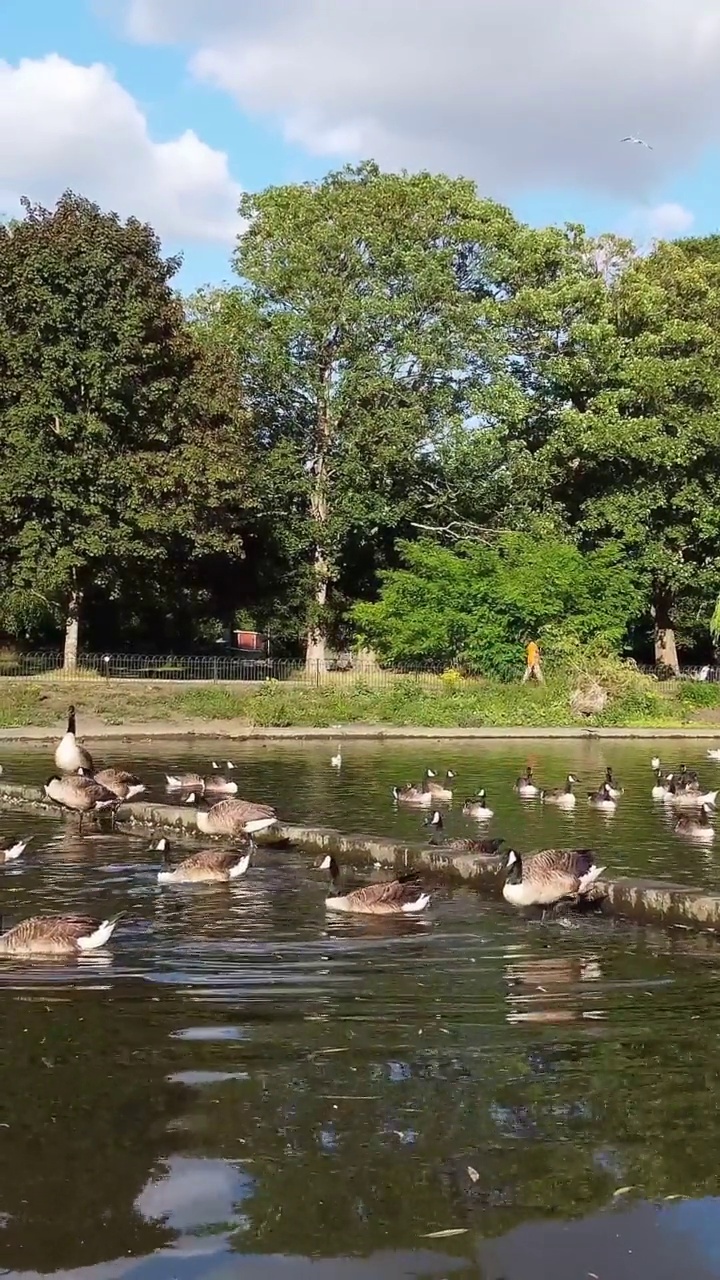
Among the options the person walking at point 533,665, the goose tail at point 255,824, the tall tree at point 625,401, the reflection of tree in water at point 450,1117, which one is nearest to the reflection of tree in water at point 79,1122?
the reflection of tree in water at point 450,1117

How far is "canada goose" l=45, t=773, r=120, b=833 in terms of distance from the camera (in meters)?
17.5

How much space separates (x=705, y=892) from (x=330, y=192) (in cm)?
4210

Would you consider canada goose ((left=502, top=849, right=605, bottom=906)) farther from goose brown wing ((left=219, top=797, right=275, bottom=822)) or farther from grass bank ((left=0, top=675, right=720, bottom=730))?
grass bank ((left=0, top=675, right=720, bottom=730))

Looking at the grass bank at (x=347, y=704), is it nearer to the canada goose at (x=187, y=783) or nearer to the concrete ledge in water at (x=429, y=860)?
the canada goose at (x=187, y=783)

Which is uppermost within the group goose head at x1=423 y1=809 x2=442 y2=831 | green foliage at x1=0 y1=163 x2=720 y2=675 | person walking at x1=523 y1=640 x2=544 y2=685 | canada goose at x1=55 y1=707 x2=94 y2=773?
green foliage at x1=0 y1=163 x2=720 y2=675

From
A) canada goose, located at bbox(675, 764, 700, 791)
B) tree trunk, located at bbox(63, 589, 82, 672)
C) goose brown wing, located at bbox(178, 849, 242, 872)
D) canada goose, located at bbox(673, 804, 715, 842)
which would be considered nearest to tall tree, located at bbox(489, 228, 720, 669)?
tree trunk, located at bbox(63, 589, 82, 672)

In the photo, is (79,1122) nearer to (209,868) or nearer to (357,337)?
(209,868)

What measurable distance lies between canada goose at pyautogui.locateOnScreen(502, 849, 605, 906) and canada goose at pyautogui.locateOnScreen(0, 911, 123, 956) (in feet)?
12.4

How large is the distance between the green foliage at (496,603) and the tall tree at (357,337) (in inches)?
127

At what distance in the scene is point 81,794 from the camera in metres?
17.5

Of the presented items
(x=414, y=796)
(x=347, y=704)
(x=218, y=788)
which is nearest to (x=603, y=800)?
(x=414, y=796)

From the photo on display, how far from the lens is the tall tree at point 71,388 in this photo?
41.2m

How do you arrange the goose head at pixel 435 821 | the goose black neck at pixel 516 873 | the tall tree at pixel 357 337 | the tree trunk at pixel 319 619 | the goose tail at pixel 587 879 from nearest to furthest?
the goose tail at pixel 587 879, the goose black neck at pixel 516 873, the goose head at pixel 435 821, the tall tree at pixel 357 337, the tree trunk at pixel 319 619

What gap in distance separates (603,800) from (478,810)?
8.19ft
